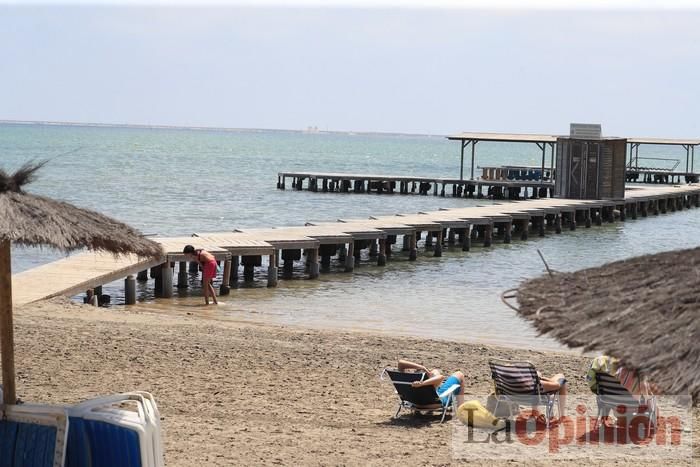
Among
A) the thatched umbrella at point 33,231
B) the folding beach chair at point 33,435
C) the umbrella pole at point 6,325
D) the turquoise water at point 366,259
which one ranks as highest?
the thatched umbrella at point 33,231

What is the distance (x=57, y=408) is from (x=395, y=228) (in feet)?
69.4

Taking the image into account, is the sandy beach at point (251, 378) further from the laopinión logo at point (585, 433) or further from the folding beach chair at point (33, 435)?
the folding beach chair at point (33, 435)

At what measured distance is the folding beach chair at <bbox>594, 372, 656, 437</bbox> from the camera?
33.0 feet

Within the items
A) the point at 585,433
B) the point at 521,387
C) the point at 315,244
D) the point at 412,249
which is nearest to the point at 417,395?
the point at 521,387

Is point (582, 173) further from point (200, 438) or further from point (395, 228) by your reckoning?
point (200, 438)

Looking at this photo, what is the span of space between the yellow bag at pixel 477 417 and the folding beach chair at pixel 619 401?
0.94 metres

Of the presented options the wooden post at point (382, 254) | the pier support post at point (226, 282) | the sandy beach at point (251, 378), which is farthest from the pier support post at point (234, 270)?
the sandy beach at point (251, 378)

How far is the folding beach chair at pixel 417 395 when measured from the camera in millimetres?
10562

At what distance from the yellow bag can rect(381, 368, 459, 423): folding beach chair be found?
0.30 m

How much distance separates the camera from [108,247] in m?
7.76

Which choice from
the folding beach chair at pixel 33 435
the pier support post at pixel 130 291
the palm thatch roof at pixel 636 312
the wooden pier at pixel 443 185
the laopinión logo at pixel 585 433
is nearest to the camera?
the palm thatch roof at pixel 636 312

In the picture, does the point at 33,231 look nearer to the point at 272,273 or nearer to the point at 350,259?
the point at 272,273

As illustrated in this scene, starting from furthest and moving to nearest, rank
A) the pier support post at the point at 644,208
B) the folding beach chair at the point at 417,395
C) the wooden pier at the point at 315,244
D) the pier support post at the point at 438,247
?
1. the pier support post at the point at 644,208
2. the pier support post at the point at 438,247
3. the wooden pier at the point at 315,244
4. the folding beach chair at the point at 417,395

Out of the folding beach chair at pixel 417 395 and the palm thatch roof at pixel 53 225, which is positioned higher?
the palm thatch roof at pixel 53 225
